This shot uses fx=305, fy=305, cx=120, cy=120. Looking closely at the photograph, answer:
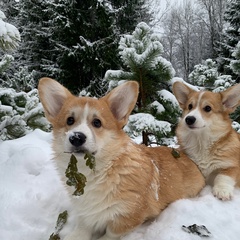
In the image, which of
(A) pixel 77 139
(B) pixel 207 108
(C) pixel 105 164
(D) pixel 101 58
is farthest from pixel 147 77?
(D) pixel 101 58

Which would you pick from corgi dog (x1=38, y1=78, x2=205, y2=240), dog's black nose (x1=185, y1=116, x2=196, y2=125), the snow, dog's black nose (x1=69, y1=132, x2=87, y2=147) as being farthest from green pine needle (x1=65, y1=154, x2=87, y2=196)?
the snow

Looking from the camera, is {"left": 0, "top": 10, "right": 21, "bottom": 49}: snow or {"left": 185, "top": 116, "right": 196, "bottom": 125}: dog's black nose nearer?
{"left": 0, "top": 10, "right": 21, "bottom": 49}: snow

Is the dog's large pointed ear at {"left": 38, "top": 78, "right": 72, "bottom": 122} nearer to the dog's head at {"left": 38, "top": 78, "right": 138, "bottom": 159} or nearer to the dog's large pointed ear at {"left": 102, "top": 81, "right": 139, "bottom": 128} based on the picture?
the dog's head at {"left": 38, "top": 78, "right": 138, "bottom": 159}

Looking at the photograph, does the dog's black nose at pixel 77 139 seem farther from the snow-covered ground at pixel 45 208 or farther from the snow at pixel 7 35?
the snow at pixel 7 35

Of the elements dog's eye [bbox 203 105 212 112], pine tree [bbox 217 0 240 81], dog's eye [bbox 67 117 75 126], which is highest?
pine tree [bbox 217 0 240 81]

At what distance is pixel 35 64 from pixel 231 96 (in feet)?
43.6

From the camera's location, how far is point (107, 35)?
1259 cm

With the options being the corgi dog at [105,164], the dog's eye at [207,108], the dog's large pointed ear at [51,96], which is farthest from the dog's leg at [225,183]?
the dog's large pointed ear at [51,96]

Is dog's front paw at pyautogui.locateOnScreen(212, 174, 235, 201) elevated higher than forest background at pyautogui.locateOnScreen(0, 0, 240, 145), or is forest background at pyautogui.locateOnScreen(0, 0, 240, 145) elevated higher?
forest background at pyautogui.locateOnScreen(0, 0, 240, 145)

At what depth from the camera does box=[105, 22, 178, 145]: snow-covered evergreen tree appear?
4344 mm

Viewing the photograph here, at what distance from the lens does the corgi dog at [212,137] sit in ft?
11.5

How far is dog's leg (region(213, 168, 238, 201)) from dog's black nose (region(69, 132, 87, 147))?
61.8 inches

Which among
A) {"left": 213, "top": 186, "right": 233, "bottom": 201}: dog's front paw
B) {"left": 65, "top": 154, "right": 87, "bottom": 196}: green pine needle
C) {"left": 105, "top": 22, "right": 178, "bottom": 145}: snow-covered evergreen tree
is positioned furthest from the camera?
{"left": 105, "top": 22, "right": 178, "bottom": 145}: snow-covered evergreen tree

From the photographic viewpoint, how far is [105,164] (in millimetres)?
2617
